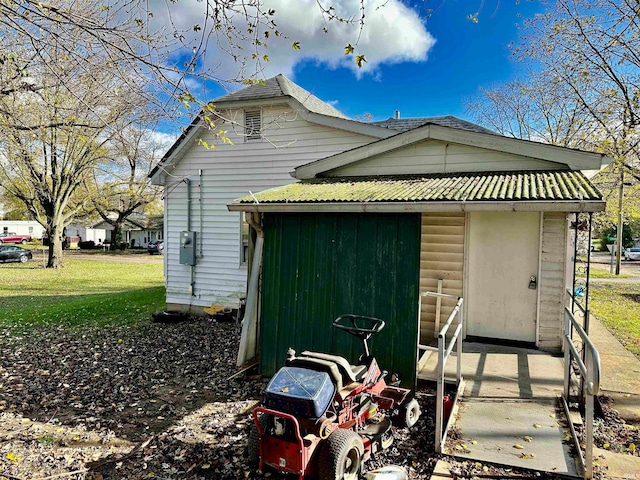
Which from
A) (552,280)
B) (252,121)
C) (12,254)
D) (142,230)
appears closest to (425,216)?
(552,280)

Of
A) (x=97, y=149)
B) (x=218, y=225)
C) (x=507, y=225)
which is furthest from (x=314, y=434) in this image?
(x=97, y=149)

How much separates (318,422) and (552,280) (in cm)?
500

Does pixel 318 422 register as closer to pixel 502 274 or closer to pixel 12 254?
pixel 502 274

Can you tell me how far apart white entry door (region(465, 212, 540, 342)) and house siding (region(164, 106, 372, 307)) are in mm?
4085

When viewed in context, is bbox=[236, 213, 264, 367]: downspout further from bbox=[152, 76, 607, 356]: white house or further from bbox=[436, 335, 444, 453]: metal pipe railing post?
bbox=[436, 335, 444, 453]: metal pipe railing post

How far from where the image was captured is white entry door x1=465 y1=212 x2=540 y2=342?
6.68 m

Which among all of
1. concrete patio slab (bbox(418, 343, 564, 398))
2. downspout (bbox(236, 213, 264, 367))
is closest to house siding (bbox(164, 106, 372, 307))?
downspout (bbox(236, 213, 264, 367))

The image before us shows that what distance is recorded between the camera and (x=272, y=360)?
603cm

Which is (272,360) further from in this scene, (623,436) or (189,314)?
(189,314)

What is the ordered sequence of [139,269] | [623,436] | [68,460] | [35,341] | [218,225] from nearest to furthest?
[68,460] < [623,436] < [35,341] < [218,225] < [139,269]

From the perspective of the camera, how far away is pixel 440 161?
23.2 feet

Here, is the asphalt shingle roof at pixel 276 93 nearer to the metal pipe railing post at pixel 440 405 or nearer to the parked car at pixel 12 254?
the metal pipe railing post at pixel 440 405

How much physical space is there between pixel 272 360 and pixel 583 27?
476 inches

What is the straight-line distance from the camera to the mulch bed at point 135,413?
12.9 ft
